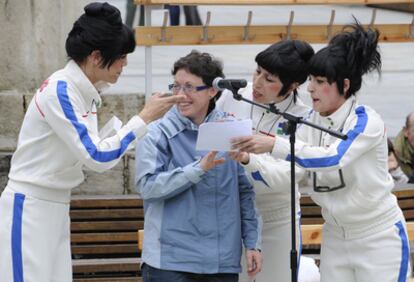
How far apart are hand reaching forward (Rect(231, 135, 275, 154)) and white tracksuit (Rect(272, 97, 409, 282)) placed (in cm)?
4

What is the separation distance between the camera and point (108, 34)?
4.91 m

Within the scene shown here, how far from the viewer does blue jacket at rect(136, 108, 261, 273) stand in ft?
16.6

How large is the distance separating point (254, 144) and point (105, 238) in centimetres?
267

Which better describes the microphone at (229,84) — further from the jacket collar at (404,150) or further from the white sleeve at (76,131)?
the jacket collar at (404,150)

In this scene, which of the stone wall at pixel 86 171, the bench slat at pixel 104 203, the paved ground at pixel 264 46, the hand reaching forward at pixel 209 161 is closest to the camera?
the hand reaching forward at pixel 209 161

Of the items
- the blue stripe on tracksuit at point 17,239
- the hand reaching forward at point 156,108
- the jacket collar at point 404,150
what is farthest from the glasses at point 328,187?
the jacket collar at point 404,150

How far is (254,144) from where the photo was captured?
493cm

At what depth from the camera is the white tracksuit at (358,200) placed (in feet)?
16.1

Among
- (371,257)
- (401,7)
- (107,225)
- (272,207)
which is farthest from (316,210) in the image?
(401,7)

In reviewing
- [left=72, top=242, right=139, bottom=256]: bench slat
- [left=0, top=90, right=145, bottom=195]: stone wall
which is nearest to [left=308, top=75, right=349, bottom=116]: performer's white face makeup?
[left=72, top=242, right=139, bottom=256]: bench slat

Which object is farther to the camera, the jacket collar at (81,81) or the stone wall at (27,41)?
the stone wall at (27,41)

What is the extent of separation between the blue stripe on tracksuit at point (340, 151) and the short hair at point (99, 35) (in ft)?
2.97

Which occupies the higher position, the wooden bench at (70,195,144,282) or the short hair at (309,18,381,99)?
the short hair at (309,18,381,99)

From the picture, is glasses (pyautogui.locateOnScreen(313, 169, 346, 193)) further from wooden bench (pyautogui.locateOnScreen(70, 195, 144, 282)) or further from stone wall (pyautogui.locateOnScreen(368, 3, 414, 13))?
stone wall (pyautogui.locateOnScreen(368, 3, 414, 13))
